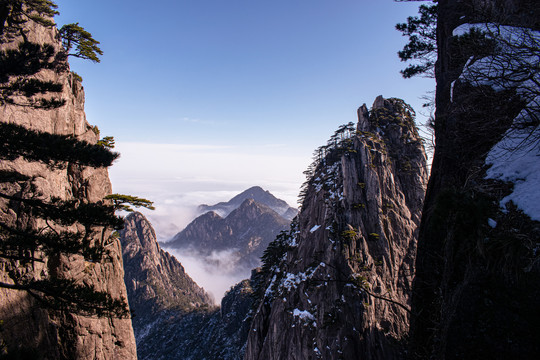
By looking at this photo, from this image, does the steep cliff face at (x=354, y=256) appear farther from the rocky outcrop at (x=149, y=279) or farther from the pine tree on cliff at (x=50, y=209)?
the rocky outcrop at (x=149, y=279)

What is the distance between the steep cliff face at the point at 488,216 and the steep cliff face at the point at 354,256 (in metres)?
19.3

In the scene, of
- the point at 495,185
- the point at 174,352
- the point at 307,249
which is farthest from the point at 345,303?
the point at 174,352

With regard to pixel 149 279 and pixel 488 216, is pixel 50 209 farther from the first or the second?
pixel 149 279

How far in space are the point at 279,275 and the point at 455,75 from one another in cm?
3888

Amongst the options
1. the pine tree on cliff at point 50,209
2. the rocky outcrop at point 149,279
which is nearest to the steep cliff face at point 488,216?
the pine tree on cliff at point 50,209

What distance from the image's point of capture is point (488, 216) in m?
5.16

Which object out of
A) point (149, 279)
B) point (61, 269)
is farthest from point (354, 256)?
point (149, 279)

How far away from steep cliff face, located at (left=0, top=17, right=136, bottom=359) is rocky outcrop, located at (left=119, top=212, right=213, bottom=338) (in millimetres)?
143202

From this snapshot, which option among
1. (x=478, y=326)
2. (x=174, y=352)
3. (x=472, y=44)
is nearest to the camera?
(x=478, y=326)

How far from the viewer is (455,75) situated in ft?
34.5

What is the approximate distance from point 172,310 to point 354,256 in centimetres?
14741

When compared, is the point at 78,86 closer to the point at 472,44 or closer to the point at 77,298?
the point at 77,298

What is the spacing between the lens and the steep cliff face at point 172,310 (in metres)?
94.1

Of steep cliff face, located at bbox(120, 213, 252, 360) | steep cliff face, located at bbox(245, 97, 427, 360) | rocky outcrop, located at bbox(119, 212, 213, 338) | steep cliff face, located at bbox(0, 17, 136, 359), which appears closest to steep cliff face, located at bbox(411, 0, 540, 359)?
steep cliff face, located at bbox(0, 17, 136, 359)
